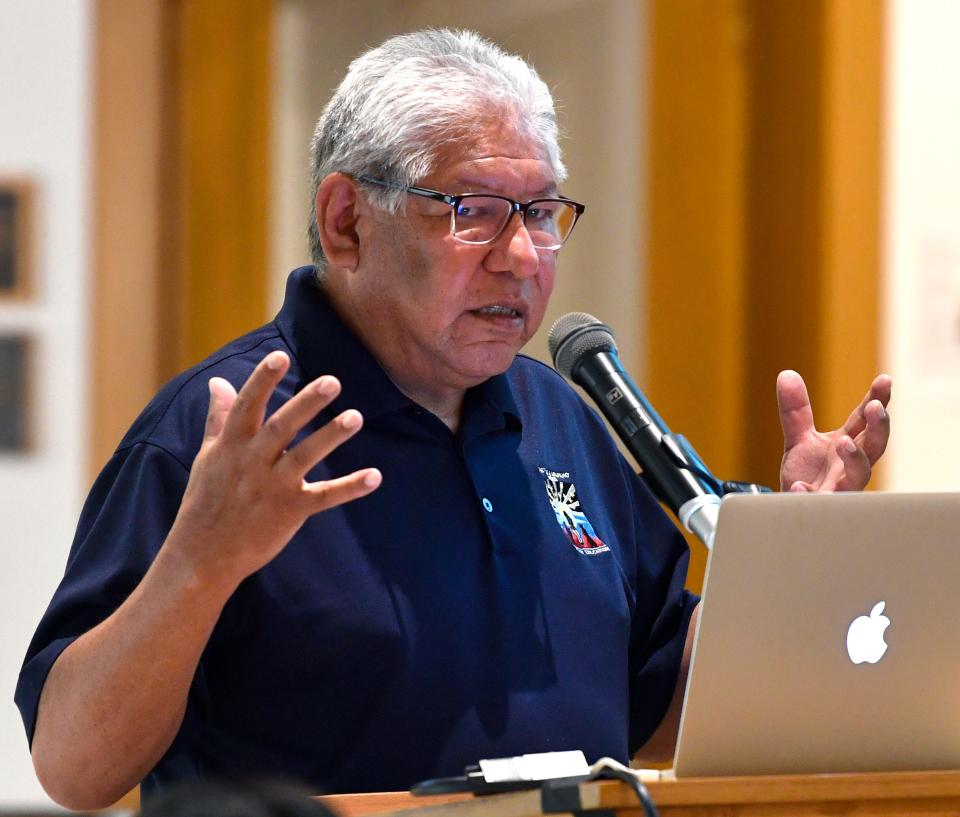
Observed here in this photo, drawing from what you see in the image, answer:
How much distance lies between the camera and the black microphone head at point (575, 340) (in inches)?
63.2

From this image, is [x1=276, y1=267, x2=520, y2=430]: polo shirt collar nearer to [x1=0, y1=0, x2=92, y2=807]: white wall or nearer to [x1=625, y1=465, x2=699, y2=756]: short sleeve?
[x1=625, y1=465, x2=699, y2=756]: short sleeve

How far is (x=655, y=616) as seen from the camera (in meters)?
1.83

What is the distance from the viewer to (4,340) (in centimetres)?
299

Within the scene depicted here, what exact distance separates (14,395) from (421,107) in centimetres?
168

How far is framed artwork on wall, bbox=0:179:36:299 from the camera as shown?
297 cm

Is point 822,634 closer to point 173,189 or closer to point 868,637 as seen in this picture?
point 868,637

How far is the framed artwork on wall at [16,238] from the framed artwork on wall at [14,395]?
0.10 m

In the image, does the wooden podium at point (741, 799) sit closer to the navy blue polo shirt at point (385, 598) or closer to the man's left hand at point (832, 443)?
the navy blue polo shirt at point (385, 598)

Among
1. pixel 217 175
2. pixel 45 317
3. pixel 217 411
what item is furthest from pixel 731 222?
pixel 217 411

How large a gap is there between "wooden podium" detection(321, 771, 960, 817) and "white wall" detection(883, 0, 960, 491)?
6.38ft

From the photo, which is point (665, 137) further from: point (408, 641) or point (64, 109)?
point (408, 641)


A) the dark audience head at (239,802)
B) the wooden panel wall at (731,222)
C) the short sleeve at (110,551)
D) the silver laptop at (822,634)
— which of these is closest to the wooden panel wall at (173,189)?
the wooden panel wall at (731,222)

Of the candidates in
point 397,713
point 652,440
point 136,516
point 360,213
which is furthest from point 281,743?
point 360,213

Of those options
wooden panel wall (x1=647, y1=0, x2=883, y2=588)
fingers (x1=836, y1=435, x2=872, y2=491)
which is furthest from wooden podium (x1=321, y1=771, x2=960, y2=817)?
wooden panel wall (x1=647, y1=0, x2=883, y2=588)
